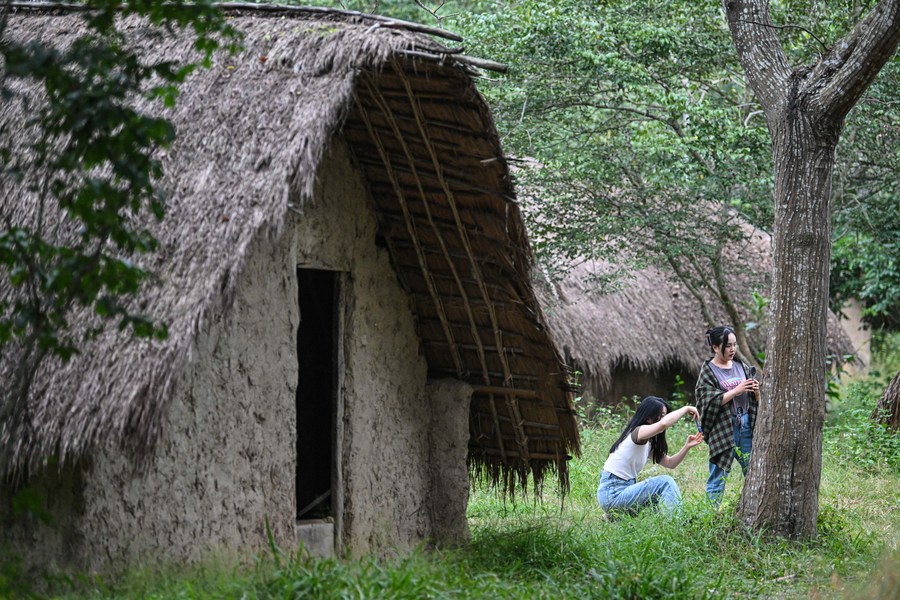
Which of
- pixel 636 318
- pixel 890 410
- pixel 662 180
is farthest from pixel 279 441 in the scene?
pixel 636 318

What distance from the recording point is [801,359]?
6.75 meters

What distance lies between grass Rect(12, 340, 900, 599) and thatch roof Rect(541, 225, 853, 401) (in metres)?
3.10

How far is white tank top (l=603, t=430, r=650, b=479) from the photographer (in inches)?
301

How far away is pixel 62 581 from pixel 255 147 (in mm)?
2120

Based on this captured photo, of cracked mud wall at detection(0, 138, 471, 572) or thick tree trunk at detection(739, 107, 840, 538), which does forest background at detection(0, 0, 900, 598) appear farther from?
cracked mud wall at detection(0, 138, 471, 572)

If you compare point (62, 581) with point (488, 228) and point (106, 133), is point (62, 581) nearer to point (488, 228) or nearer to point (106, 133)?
point (106, 133)

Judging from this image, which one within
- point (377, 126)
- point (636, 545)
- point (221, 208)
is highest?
point (377, 126)

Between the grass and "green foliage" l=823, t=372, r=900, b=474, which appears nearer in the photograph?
the grass

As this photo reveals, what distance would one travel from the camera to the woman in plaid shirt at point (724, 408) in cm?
767

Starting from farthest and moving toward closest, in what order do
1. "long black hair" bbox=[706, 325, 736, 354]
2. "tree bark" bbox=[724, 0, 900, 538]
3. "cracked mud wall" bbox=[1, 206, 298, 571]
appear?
1. "long black hair" bbox=[706, 325, 736, 354]
2. "tree bark" bbox=[724, 0, 900, 538]
3. "cracked mud wall" bbox=[1, 206, 298, 571]

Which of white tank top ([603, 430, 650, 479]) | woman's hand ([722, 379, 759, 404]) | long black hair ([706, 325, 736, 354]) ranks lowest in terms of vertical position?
white tank top ([603, 430, 650, 479])

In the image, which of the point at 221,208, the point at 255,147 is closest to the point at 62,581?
the point at 221,208

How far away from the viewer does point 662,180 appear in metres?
11.0

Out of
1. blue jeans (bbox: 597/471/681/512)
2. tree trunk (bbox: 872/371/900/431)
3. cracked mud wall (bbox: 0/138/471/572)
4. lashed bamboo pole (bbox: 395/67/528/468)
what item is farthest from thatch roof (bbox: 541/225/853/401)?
cracked mud wall (bbox: 0/138/471/572)
